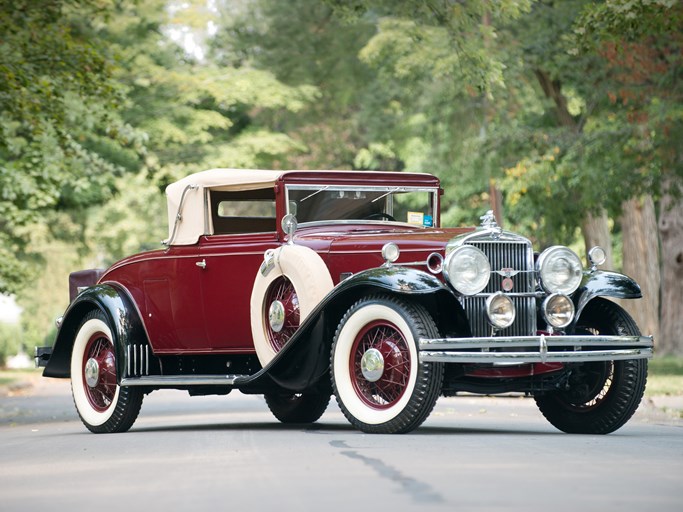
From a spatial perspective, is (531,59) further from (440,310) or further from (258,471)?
(258,471)

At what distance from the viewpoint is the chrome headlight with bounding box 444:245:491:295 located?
11.0 meters

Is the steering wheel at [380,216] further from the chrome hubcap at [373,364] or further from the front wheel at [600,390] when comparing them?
the chrome hubcap at [373,364]

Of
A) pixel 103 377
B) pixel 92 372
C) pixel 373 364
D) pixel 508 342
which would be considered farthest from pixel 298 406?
pixel 508 342

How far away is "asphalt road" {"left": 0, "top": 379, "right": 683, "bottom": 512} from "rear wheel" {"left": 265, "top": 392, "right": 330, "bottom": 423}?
0.26m

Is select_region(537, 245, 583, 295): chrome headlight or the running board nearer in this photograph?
select_region(537, 245, 583, 295): chrome headlight

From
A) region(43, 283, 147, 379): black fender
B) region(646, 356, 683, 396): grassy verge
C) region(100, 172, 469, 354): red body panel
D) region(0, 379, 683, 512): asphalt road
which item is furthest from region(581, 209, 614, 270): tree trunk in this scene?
region(43, 283, 147, 379): black fender

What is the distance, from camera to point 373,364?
35.8 feet

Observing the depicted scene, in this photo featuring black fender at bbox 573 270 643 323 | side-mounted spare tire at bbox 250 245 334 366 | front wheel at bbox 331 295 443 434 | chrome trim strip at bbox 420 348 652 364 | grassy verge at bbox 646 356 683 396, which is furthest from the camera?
grassy verge at bbox 646 356 683 396

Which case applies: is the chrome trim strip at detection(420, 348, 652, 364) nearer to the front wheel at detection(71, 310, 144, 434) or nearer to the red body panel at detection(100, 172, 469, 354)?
the red body panel at detection(100, 172, 469, 354)

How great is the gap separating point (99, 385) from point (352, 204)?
296 centimetres

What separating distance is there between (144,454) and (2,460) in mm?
1080

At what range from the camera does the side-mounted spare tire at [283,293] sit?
11.7 metres

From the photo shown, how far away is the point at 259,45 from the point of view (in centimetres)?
3772

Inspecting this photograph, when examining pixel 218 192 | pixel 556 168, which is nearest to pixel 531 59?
pixel 556 168
